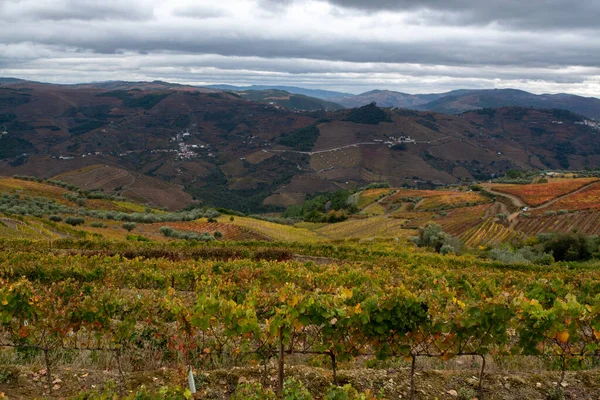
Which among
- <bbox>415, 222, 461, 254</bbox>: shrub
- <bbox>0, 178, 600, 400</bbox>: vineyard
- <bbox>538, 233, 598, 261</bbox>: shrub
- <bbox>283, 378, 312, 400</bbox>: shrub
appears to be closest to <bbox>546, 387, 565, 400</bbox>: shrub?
<bbox>0, 178, 600, 400</bbox>: vineyard

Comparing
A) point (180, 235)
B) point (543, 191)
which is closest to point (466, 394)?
point (180, 235)

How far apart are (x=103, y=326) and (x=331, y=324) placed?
15.0ft

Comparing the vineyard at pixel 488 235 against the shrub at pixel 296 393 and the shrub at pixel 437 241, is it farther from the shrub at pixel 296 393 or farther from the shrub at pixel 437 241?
the shrub at pixel 296 393

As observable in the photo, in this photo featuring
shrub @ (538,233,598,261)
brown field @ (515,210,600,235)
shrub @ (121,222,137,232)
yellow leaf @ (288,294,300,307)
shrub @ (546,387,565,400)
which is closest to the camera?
yellow leaf @ (288,294,300,307)

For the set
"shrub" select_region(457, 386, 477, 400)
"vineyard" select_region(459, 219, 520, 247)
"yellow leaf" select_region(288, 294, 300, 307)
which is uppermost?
"yellow leaf" select_region(288, 294, 300, 307)

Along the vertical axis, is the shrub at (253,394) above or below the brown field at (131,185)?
above

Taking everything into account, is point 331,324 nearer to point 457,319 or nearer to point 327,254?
point 457,319

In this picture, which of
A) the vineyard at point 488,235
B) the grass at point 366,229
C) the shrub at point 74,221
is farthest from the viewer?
the grass at point 366,229

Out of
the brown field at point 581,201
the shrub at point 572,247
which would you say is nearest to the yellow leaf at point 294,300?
the shrub at point 572,247

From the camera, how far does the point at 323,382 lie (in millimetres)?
7496

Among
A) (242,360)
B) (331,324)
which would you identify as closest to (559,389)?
(331,324)

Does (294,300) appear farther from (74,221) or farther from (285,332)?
(74,221)

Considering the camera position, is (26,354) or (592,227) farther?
(592,227)

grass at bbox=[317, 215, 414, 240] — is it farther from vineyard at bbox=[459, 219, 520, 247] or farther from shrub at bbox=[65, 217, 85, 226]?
shrub at bbox=[65, 217, 85, 226]
